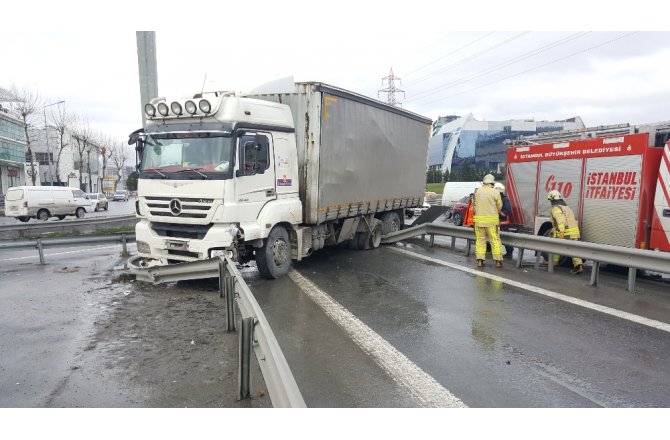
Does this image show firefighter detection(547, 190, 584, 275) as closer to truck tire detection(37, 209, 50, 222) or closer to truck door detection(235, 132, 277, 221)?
truck door detection(235, 132, 277, 221)

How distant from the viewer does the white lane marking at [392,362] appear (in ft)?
11.4

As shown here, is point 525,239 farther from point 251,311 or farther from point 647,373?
point 251,311

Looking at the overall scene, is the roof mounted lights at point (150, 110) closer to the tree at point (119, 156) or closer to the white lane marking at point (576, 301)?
the white lane marking at point (576, 301)

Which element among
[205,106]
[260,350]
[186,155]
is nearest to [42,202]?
[186,155]

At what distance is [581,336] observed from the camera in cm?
493

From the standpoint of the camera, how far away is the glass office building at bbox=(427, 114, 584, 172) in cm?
7238

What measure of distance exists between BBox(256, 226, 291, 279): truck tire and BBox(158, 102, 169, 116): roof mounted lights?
267 centimetres

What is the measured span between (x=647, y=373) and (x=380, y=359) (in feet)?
8.03

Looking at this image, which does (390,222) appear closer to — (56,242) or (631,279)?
(631,279)

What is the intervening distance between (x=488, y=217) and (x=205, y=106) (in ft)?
18.5

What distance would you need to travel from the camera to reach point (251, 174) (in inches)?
279

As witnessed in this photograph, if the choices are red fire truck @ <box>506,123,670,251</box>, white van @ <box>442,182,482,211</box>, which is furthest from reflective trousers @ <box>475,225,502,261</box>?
white van @ <box>442,182,482,211</box>

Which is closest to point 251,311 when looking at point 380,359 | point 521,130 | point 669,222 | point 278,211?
point 380,359

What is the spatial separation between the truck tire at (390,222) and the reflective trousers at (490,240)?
3390 mm
